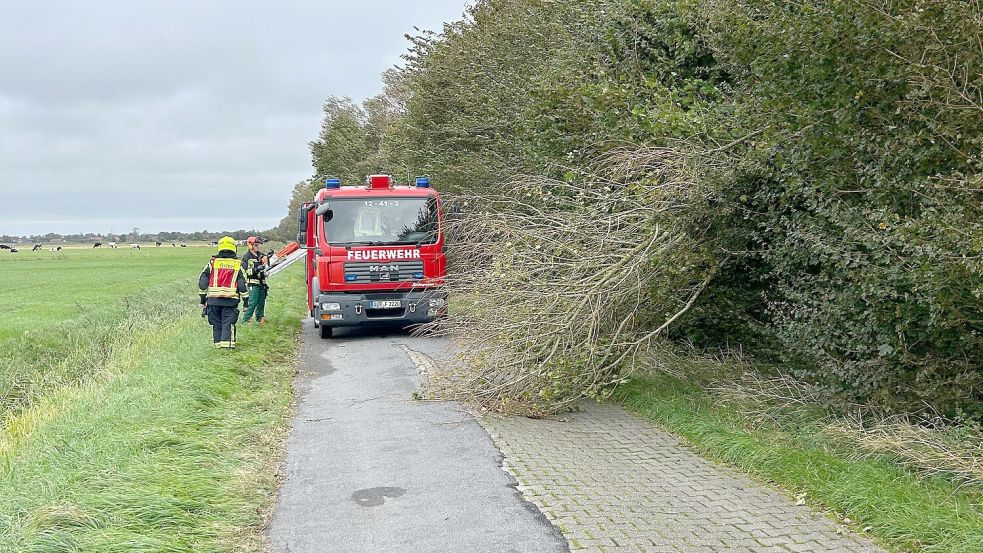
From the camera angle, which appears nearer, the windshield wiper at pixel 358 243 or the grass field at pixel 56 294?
the windshield wiper at pixel 358 243

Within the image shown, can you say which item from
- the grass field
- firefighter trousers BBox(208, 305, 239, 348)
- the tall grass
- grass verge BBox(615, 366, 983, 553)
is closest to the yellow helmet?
firefighter trousers BBox(208, 305, 239, 348)

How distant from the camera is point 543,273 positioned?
8.28 m

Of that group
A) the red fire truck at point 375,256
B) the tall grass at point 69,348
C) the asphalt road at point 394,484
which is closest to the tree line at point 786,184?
the asphalt road at point 394,484

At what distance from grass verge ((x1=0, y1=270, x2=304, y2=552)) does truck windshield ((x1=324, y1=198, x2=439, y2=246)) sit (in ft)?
11.6

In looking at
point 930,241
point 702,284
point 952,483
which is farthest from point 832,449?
point 702,284

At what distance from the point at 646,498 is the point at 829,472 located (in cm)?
134

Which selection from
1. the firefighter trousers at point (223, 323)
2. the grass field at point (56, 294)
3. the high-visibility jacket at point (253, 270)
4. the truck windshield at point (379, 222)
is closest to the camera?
the firefighter trousers at point (223, 323)

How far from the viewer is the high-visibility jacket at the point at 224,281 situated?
11.6m

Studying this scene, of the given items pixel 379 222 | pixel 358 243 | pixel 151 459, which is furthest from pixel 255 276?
pixel 151 459

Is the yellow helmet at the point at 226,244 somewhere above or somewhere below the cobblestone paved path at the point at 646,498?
above

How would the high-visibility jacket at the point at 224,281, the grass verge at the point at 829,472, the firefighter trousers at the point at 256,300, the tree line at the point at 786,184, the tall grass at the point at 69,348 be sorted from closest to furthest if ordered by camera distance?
the grass verge at the point at 829,472, the tree line at the point at 786,184, the high-visibility jacket at the point at 224,281, the tall grass at the point at 69,348, the firefighter trousers at the point at 256,300

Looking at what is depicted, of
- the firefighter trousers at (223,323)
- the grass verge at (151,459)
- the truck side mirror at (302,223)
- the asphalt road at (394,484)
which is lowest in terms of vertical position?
the asphalt road at (394,484)

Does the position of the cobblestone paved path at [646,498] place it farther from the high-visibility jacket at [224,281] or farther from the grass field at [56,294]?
the grass field at [56,294]

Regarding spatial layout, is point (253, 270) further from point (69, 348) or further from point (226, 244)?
point (69, 348)
